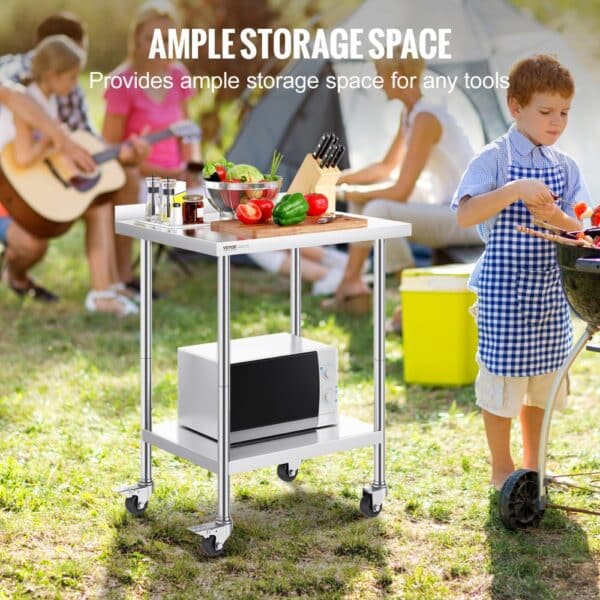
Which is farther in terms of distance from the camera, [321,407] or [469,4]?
[469,4]

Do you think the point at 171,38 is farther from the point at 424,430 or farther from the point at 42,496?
the point at 42,496

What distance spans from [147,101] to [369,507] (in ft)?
12.9

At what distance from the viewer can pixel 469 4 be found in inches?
280

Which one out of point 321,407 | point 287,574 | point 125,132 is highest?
point 125,132

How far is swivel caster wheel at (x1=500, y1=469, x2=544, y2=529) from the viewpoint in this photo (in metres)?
3.53

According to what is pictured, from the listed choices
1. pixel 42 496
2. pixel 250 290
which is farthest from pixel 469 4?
pixel 42 496

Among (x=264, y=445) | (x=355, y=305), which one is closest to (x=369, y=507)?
(x=264, y=445)

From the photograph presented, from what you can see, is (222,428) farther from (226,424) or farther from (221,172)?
(221,172)

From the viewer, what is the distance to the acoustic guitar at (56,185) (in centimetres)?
652

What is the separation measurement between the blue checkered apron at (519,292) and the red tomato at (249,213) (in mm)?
712

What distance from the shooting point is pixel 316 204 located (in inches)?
142

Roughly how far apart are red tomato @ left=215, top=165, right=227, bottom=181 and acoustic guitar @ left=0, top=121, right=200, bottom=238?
305 cm

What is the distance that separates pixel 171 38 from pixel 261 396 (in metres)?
Result: 4.06

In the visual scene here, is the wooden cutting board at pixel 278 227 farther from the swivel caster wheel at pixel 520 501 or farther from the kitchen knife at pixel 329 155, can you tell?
the swivel caster wheel at pixel 520 501
